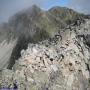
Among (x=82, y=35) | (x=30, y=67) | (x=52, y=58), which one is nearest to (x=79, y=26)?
(x=82, y=35)

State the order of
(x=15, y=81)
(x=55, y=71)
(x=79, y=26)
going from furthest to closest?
1. (x=79, y=26)
2. (x=55, y=71)
3. (x=15, y=81)

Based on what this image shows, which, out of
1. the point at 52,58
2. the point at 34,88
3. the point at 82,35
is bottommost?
the point at 34,88

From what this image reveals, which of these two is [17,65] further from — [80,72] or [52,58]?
[80,72]

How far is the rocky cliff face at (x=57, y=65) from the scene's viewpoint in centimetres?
5294

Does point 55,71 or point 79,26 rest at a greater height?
point 79,26

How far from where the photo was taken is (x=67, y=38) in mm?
58375

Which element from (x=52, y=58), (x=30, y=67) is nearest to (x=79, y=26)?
(x=52, y=58)

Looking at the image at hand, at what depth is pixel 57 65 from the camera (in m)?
55.9

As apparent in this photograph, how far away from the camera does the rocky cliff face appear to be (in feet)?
174

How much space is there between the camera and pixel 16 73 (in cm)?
5300

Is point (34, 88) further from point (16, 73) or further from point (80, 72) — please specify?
point (80, 72)

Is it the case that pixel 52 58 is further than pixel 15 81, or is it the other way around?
pixel 52 58

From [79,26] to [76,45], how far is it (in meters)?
2.99

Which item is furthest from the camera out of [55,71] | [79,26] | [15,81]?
[79,26]
